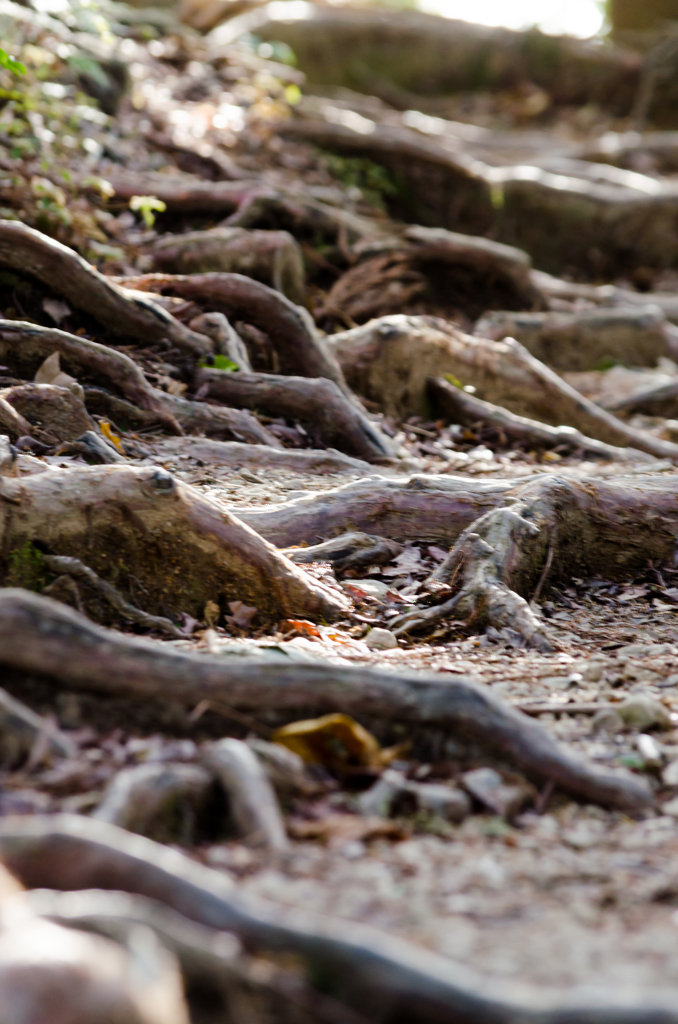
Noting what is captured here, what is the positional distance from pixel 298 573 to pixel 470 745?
1.34 m

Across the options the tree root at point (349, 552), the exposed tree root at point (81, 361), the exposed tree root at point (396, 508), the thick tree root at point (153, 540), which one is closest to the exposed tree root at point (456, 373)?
the exposed tree root at point (81, 361)

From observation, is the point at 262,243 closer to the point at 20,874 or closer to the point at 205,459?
the point at 205,459

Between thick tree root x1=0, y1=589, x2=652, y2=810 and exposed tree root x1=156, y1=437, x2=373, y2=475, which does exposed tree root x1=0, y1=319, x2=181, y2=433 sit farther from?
thick tree root x1=0, y1=589, x2=652, y2=810

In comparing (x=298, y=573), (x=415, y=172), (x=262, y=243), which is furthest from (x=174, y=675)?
(x=415, y=172)

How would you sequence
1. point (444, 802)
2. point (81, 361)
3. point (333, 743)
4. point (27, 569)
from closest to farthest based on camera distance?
1. point (444, 802)
2. point (333, 743)
3. point (27, 569)
4. point (81, 361)

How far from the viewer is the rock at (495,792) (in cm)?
245

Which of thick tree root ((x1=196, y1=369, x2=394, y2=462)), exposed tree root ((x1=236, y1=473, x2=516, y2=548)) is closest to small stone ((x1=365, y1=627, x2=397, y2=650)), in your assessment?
exposed tree root ((x1=236, y1=473, x2=516, y2=548))

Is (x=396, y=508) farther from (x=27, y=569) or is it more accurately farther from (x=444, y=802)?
(x=444, y=802)

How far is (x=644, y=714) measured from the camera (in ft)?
9.66

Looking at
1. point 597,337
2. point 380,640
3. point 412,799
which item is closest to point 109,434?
point 380,640

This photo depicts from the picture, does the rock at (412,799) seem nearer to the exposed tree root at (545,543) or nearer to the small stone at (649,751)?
the small stone at (649,751)

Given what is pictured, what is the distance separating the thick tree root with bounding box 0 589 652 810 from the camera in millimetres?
2514

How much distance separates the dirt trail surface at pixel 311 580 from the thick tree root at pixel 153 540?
0.05ft

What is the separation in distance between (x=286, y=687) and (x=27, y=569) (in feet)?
3.87
